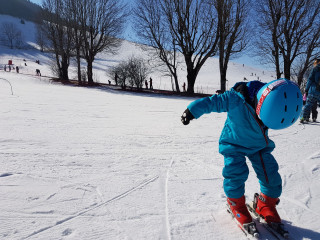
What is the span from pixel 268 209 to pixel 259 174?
306mm

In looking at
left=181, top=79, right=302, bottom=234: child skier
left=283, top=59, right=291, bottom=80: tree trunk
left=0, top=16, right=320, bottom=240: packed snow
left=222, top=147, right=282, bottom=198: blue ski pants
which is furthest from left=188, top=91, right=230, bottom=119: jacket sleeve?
left=283, top=59, right=291, bottom=80: tree trunk

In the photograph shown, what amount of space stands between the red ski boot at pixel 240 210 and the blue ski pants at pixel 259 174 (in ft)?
0.17

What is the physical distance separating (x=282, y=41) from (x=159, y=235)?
17.3 metres

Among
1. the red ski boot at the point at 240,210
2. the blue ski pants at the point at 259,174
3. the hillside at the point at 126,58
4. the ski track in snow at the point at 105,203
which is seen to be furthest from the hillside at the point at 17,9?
the red ski boot at the point at 240,210

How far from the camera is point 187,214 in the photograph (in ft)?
6.51

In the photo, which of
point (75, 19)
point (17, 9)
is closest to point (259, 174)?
point (75, 19)

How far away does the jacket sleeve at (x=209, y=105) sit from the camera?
188cm

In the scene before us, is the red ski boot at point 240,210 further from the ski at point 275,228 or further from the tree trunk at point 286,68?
the tree trunk at point 286,68

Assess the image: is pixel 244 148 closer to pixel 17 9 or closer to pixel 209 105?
pixel 209 105

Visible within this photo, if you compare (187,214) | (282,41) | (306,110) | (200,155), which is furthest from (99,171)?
(282,41)

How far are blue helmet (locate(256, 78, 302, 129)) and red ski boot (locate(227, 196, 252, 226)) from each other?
0.75 meters

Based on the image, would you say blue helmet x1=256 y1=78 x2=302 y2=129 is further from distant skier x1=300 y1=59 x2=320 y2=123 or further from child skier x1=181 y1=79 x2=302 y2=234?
distant skier x1=300 y1=59 x2=320 y2=123

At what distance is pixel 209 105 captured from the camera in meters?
1.89

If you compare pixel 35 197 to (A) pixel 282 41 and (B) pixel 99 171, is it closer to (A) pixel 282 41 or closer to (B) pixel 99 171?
(B) pixel 99 171
